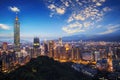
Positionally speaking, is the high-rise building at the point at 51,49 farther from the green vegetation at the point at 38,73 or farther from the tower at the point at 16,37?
the green vegetation at the point at 38,73

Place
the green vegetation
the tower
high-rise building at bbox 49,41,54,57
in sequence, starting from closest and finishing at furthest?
the green vegetation → high-rise building at bbox 49,41,54,57 → the tower

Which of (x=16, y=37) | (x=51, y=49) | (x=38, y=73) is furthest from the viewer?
(x=16, y=37)

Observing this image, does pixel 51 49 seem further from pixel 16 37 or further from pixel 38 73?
pixel 38 73

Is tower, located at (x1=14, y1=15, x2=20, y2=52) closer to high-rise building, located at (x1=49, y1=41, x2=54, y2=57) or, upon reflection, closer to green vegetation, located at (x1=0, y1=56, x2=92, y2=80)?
high-rise building, located at (x1=49, y1=41, x2=54, y2=57)

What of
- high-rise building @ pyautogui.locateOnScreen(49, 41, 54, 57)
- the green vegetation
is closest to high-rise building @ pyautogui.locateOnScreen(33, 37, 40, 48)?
high-rise building @ pyautogui.locateOnScreen(49, 41, 54, 57)

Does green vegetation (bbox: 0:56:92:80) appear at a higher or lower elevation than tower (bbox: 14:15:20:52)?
lower

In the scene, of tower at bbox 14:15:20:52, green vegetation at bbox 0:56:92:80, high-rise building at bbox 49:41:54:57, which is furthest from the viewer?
tower at bbox 14:15:20:52

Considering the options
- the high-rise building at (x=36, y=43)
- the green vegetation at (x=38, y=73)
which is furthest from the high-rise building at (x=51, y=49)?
the green vegetation at (x=38, y=73)

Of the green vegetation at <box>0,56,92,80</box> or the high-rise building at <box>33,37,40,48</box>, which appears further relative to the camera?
the high-rise building at <box>33,37,40,48</box>

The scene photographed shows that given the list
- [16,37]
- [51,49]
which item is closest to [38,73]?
[51,49]

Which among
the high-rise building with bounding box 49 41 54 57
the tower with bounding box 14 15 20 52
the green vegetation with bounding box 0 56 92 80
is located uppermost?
the tower with bounding box 14 15 20 52

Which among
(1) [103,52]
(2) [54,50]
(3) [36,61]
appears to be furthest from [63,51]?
(3) [36,61]

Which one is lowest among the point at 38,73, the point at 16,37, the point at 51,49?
the point at 38,73

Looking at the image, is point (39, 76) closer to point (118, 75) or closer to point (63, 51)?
point (118, 75)
